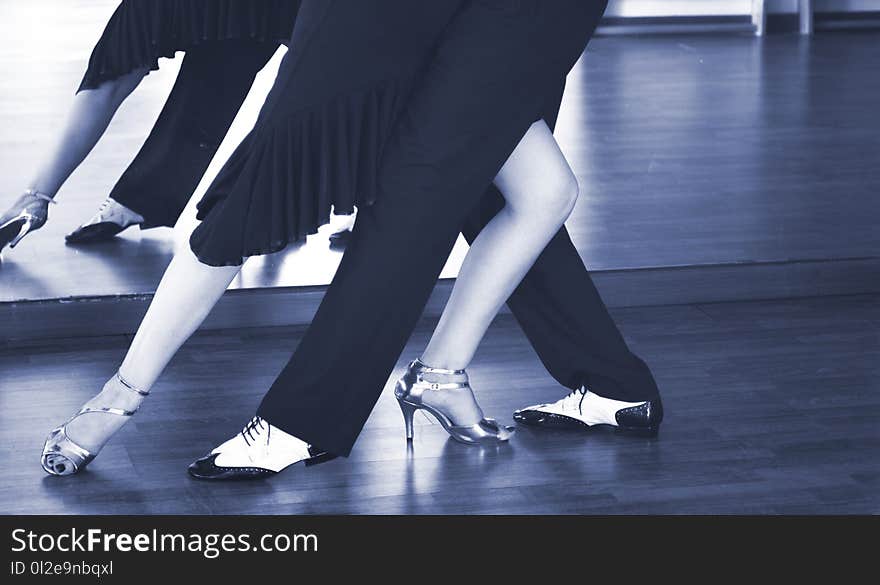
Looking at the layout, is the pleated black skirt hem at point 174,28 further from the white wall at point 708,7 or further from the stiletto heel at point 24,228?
the white wall at point 708,7

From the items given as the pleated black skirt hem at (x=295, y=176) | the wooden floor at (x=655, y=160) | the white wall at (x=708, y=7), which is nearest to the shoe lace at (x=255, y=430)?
the pleated black skirt hem at (x=295, y=176)

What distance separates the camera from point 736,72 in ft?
19.8

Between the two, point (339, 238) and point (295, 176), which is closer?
point (295, 176)

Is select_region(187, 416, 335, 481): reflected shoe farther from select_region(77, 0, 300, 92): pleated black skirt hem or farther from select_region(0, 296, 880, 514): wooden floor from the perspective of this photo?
select_region(77, 0, 300, 92): pleated black skirt hem

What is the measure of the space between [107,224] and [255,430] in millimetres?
1257

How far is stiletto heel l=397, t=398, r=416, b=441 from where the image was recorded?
7.35 ft

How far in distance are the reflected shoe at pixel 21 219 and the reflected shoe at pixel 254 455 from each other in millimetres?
1142

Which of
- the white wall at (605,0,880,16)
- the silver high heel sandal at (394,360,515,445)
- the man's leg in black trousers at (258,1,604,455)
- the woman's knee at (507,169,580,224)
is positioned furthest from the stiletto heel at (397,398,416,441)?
the white wall at (605,0,880,16)

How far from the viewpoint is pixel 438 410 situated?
2.22 meters

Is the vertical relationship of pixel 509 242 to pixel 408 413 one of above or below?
above

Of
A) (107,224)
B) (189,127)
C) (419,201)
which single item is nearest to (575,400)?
(419,201)

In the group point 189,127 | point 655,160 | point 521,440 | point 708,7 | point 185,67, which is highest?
point 708,7

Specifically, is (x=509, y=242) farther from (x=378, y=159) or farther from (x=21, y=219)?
(x=21, y=219)
